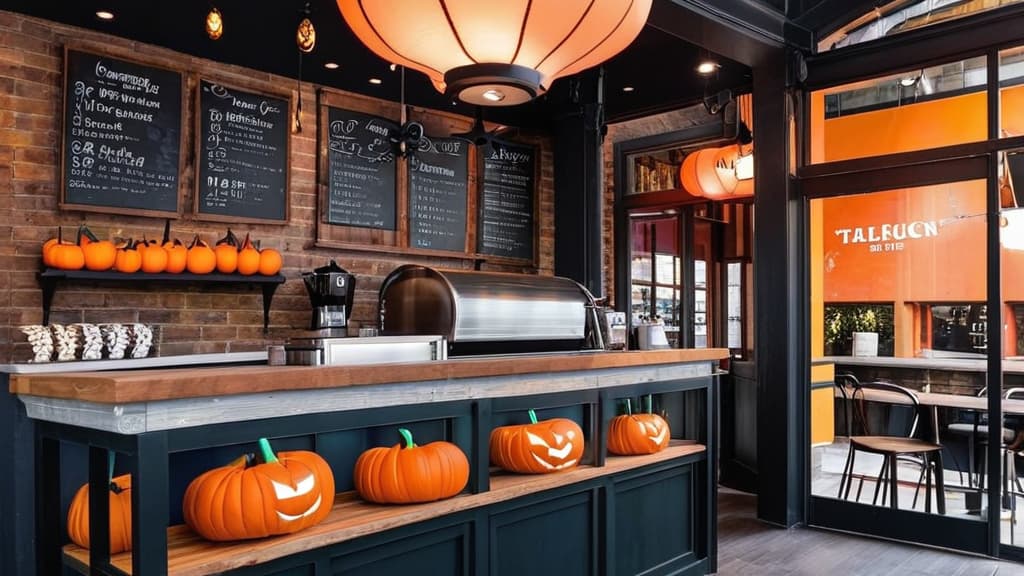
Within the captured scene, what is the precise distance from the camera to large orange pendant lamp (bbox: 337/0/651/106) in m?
1.54

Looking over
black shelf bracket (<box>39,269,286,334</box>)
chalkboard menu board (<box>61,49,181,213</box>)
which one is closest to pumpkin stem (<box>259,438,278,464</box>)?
black shelf bracket (<box>39,269,286,334</box>)

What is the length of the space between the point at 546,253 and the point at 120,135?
3.11 metres

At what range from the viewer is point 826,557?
425cm

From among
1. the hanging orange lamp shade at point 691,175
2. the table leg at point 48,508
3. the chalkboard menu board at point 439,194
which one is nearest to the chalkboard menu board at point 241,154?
the chalkboard menu board at point 439,194

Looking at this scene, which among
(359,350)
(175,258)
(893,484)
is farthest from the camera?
(893,484)

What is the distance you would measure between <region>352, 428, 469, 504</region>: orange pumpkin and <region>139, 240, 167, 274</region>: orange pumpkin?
196cm

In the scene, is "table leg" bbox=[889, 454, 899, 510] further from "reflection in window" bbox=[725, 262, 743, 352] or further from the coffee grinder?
the coffee grinder

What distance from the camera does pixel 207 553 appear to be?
2.00m

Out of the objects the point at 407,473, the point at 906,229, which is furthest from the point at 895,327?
the point at 407,473

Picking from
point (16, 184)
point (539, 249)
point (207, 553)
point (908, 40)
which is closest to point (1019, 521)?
point (908, 40)

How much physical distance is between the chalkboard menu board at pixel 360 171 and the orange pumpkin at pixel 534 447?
2277mm

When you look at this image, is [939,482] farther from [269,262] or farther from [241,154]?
[241,154]

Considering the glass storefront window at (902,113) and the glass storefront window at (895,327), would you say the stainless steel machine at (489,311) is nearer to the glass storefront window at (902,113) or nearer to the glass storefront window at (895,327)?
the glass storefront window at (895,327)

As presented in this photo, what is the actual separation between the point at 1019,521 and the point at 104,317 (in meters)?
4.95
